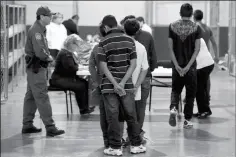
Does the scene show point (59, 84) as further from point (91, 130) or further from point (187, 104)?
point (187, 104)

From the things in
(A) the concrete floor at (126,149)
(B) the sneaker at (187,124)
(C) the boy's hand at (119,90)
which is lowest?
(A) the concrete floor at (126,149)

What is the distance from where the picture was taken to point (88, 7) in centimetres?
1981

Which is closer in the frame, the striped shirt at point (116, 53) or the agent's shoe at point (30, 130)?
the striped shirt at point (116, 53)

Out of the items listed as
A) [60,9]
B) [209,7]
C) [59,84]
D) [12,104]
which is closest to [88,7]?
[60,9]

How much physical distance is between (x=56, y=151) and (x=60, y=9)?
12.6 metres

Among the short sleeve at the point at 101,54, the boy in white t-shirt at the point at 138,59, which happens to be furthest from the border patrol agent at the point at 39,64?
the boy in white t-shirt at the point at 138,59

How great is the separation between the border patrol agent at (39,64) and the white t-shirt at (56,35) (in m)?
4.68

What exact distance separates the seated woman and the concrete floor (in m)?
0.35

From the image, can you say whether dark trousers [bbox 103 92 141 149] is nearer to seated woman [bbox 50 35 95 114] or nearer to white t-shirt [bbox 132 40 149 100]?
white t-shirt [bbox 132 40 149 100]

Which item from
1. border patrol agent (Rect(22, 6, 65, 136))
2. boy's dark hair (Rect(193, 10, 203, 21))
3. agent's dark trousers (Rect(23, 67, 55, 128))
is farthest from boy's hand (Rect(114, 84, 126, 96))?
boy's dark hair (Rect(193, 10, 203, 21))

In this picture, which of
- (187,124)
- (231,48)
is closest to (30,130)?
(187,124)

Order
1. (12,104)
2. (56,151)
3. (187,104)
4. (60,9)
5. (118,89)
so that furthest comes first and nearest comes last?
(60,9), (12,104), (187,104), (56,151), (118,89)

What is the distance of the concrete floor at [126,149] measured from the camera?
7395mm

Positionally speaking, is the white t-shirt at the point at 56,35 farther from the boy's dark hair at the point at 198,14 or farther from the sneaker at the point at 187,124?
the sneaker at the point at 187,124
